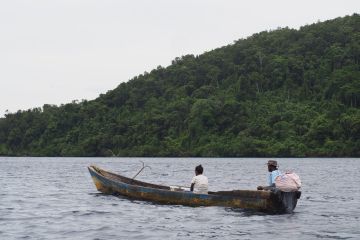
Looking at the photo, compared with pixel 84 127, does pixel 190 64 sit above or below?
above

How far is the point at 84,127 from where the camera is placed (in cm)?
15925

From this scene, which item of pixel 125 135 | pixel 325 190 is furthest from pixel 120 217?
pixel 125 135

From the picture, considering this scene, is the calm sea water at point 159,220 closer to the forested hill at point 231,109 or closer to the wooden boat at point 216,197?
the wooden boat at point 216,197

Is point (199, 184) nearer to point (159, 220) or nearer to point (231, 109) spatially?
point (159, 220)

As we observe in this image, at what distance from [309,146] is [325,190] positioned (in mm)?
83987

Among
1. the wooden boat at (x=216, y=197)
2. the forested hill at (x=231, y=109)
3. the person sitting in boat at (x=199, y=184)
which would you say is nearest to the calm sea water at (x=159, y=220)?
the wooden boat at (x=216, y=197)

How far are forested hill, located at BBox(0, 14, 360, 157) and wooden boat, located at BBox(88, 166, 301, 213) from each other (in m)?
91.7

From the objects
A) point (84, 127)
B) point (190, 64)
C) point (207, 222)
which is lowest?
point (207, 222)

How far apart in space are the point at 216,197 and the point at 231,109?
11600 centimetres

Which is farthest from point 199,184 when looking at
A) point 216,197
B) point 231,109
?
point 231,109

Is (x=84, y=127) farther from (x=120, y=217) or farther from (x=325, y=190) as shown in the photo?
(x=120, y=217)

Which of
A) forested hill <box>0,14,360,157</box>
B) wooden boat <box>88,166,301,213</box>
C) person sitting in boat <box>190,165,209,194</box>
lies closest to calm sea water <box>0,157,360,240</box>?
wooden boat <box>88,166,301,213</box>

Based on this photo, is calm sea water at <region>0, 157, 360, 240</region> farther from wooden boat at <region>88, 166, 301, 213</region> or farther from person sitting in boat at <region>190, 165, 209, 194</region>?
person sitting in boat at <region>190, 165, 209, 194</region>

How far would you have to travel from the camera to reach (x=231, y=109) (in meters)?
140
